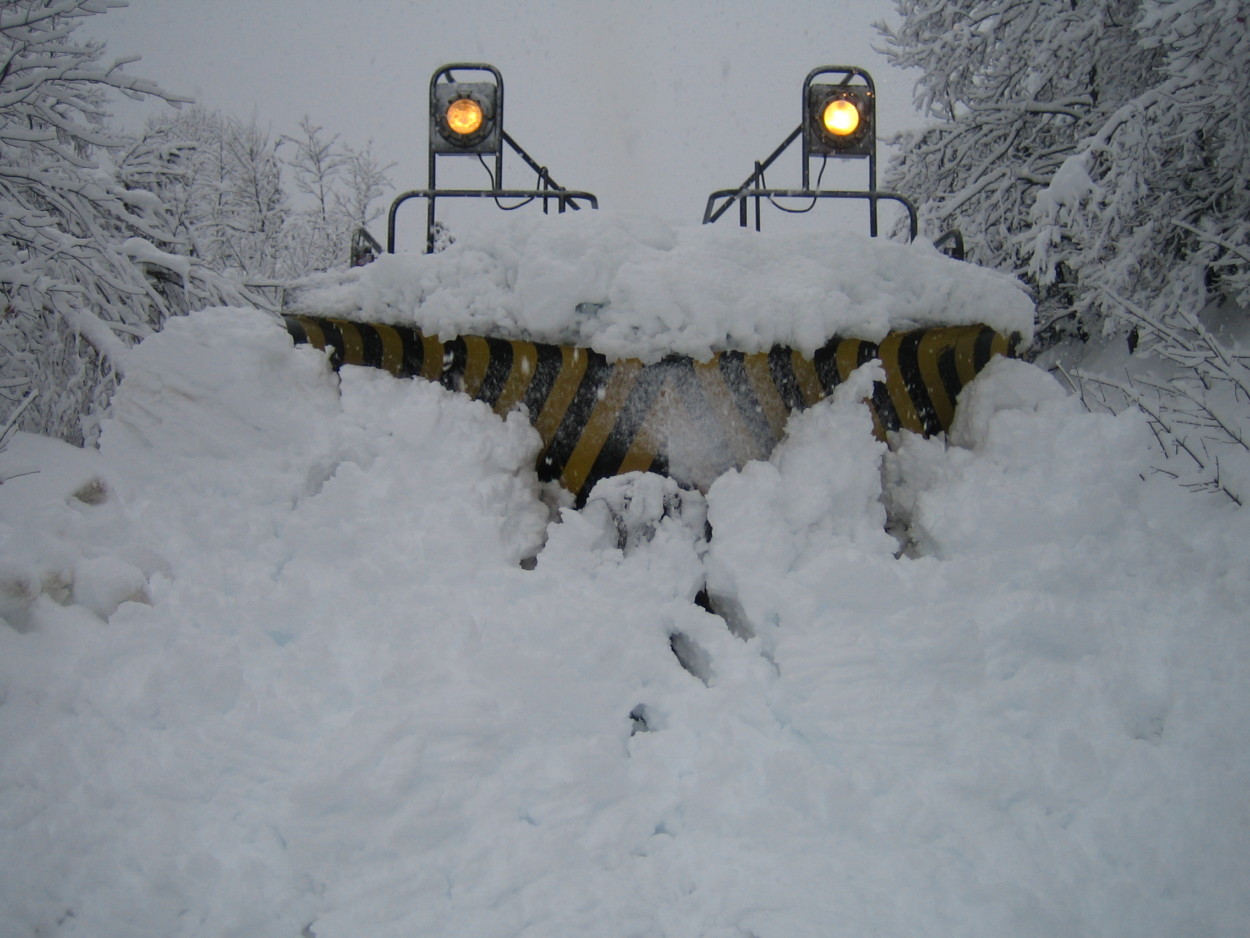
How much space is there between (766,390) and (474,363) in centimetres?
93

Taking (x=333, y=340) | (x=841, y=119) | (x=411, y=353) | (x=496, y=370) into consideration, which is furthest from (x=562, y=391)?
(x=841, y=119)

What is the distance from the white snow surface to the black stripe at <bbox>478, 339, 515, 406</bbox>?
0.17m

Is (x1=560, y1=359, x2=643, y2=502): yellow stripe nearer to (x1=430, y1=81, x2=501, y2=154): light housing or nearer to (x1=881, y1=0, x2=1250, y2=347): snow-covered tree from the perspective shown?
(x1=430, y1=81, x2=501, y2=154): light housing

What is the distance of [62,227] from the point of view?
12.3 feet

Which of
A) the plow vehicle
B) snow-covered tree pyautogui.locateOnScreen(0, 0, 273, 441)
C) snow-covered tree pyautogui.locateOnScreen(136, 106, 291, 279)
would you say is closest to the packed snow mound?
the plow vehicle

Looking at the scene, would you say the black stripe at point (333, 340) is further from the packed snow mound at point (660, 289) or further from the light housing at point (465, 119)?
the light housing at point (465, 119)

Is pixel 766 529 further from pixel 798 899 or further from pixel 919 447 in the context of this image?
pixel 798 899

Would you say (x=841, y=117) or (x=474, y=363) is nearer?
(x=474, y=363)

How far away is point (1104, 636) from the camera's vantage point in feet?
5.23

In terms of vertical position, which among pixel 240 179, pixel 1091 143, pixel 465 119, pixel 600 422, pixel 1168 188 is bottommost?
pixel 600 422

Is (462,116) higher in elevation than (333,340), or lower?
higher

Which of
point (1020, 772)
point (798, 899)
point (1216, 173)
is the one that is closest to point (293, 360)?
point (798, 899)

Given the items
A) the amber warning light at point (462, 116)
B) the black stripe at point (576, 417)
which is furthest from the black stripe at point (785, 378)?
the amber warning light at point (462, 116)

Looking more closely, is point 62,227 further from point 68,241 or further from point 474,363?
point 474,363
